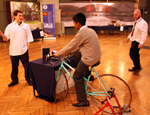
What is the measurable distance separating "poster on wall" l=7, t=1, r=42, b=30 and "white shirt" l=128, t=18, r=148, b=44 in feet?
25.4

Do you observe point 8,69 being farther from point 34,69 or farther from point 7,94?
point 34,69

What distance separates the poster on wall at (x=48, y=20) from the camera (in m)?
11.0

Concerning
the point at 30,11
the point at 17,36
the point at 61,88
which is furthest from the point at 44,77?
the point at 30,11

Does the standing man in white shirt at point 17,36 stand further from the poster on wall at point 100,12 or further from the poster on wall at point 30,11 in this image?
the poster on wall at point 100,12

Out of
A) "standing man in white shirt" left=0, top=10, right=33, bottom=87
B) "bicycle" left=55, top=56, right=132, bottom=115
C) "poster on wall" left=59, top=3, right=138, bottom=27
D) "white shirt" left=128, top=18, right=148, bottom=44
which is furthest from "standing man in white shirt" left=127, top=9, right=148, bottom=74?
"poster on wall" left=59, top=3, right=138, bottom=27

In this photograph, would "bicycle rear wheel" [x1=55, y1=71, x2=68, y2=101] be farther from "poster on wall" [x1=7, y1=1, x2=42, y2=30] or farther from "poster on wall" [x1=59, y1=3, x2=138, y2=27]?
"poster on wall" [x1=59, y1=3, x2=138, y2=27]

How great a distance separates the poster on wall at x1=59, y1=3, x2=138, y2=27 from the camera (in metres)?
13.7

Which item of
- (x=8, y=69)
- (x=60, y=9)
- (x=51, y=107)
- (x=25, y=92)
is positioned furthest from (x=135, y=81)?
(x=60, y=9)

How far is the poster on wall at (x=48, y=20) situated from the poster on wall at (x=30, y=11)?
30.6 inches

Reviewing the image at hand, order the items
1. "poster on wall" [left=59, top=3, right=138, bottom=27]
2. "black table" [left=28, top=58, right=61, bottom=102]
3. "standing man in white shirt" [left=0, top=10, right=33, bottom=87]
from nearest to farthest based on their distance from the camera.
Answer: "black table" [left=28, top=58, right=61, bottom=102] < "standing man in white shirt" [left=0, top=10, right=33, bottom=87] < "poster on wall" [left=59, top=3, right=138, bottom=27]

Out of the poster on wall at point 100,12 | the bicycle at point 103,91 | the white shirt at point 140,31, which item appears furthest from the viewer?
the poster on wall at point 100,12

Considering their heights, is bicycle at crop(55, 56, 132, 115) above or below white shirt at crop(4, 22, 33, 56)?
below

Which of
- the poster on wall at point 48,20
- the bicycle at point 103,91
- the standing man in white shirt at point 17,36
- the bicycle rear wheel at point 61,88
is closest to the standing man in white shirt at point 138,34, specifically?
the bicycle at point 103,91

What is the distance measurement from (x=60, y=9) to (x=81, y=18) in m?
11.5
